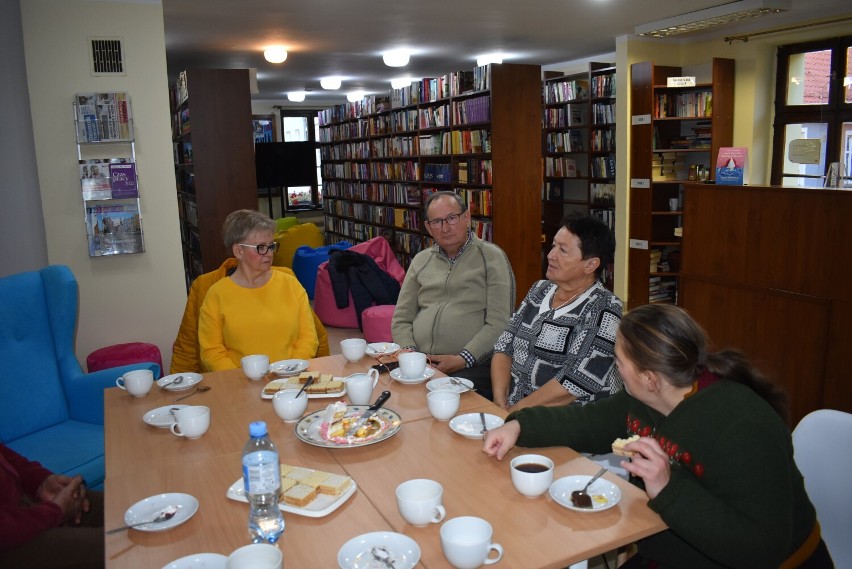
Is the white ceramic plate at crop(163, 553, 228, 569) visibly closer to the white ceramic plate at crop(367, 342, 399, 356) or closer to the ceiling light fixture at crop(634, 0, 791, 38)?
the white ceramic plate at crop(367, 342, 399, 356)

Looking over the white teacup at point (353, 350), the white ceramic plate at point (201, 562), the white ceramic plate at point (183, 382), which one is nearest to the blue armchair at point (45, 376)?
the white ceramic plate at point (183, 382)

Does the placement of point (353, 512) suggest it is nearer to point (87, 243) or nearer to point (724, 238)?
point (724, 238)

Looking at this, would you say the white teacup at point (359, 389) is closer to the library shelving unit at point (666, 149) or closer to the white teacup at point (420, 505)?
the white teacup at point (420, 505)

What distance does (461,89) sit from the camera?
683 centimetres

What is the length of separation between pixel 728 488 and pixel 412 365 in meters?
1.14

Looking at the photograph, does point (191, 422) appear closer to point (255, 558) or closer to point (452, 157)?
point (255, 558)

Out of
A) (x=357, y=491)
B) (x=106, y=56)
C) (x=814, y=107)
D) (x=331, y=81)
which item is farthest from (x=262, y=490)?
(x=331, y=81)

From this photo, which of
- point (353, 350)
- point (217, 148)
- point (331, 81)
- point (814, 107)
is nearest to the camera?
point (353, 350)

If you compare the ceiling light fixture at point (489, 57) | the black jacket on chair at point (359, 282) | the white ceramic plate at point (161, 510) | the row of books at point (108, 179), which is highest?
the ceiling light fixture at point (489, 57)

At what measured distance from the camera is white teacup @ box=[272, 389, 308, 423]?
1.92m

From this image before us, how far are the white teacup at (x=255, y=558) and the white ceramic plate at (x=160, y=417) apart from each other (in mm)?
871

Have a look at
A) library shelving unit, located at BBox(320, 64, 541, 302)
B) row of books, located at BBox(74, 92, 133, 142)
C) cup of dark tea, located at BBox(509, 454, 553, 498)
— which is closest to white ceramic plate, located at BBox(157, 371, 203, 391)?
cup of dark tea, located at BBox(509, 454, 553, 498)

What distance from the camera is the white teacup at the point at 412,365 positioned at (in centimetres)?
227

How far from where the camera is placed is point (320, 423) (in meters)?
1.90
